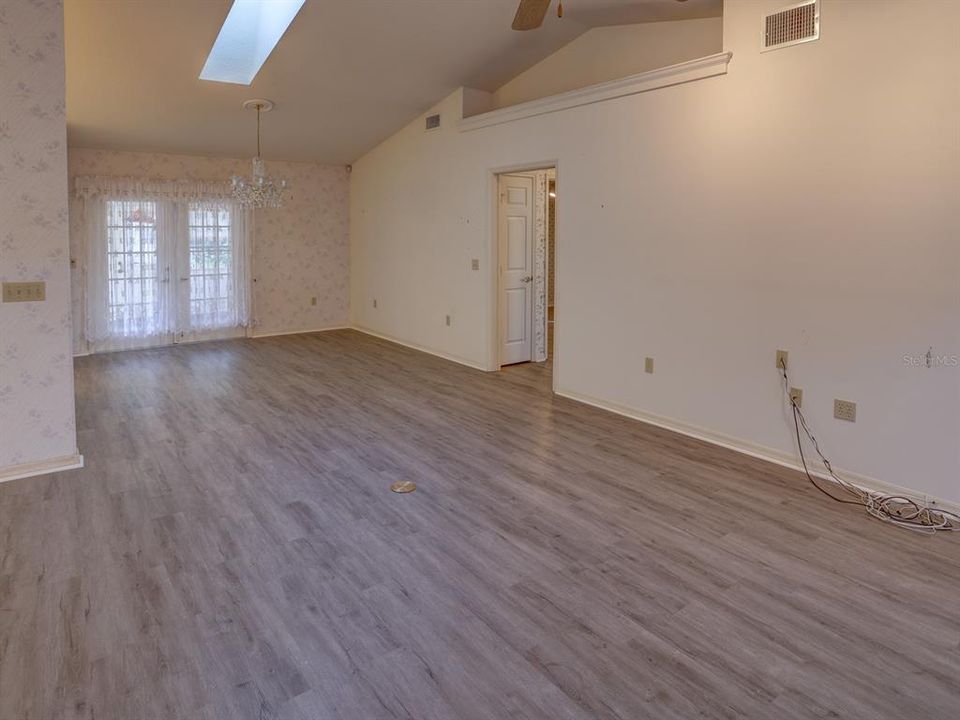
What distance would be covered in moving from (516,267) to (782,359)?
11.4ft

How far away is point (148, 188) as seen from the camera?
765 centimetres

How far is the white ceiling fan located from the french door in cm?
638

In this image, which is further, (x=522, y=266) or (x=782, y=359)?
(x=522, y=266)

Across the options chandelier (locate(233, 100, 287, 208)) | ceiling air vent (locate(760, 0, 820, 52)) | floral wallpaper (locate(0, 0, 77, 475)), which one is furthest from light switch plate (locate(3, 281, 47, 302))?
ceiling air vent (locate(760, 0, 820, 52))

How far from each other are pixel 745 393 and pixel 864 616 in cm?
203

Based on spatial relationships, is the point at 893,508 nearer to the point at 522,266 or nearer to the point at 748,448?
the point at 748,448

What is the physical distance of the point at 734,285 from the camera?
4.29m

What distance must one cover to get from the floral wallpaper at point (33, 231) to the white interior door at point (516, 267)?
398 centimetres

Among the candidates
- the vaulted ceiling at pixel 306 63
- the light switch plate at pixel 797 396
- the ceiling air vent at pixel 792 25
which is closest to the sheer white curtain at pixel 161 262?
the vaulted ceiling at pixel 306 63

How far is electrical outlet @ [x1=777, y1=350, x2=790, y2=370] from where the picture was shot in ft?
13.2

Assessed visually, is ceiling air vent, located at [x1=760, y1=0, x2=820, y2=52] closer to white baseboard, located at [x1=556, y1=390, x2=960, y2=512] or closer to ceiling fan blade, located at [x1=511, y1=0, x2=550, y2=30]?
ceiling fan blade, located at [x1=511, y1=0, x2=550, y2=30]

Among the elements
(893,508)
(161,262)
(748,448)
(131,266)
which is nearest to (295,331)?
(161,262)

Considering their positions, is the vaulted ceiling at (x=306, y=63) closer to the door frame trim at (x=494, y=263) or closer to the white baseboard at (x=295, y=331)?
the door frame trim at (x=494, y=263)

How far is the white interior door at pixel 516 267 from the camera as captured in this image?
263 inches
